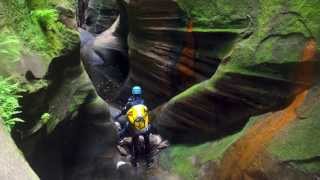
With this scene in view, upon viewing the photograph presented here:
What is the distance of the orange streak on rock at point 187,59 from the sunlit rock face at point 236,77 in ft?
0.08

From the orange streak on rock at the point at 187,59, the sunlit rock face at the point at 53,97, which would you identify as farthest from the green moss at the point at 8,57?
the orange streak on rock at the point at 187,59

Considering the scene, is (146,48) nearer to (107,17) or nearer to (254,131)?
(254,131)

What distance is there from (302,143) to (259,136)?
1064 millimetres

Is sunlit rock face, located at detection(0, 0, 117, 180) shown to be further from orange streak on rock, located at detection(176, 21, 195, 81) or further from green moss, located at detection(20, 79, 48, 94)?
orange streak on rock, located at detection(176, 21, 195, 81)

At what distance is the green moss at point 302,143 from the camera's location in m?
8.90

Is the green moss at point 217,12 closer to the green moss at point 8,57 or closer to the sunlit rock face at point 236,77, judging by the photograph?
the sunlit rock face at point 236,77

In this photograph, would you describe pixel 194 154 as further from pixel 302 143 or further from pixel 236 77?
pixel 302 143

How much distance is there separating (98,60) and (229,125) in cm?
775

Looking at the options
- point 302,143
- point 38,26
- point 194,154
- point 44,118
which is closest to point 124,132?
point 194,154

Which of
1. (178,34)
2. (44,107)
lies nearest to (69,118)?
(44,107)

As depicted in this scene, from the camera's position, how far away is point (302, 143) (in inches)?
359

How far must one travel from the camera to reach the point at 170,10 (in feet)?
45.5

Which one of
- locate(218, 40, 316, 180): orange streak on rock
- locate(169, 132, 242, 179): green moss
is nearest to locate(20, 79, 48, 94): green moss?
locate(218, 40, 316, 180): orange streak on rock

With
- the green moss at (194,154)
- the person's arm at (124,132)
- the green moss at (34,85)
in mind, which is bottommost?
the green moss at (194,154)
